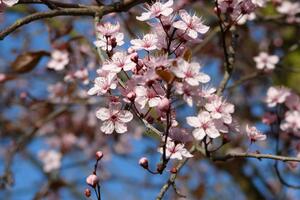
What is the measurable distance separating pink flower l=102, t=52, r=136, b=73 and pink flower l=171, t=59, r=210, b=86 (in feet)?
0.54

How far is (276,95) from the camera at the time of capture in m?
2.13

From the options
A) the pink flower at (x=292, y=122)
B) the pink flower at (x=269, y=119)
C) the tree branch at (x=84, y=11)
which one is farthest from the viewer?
the pink flower at (x=269, y=119)

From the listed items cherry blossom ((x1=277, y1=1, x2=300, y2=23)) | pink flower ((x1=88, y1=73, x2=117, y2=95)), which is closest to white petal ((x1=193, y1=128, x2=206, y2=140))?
pink flower ((x1=88, y1=73, x2=117, y2=95))

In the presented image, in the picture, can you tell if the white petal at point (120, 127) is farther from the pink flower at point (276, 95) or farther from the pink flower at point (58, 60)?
the pink flower at point (58, 60)

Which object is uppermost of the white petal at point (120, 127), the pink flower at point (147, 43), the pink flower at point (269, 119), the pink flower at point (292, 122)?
the pink flower at point (147, 43)

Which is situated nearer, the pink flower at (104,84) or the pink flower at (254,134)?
the pink flower at (104,84)

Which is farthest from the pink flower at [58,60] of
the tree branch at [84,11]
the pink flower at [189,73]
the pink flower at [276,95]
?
the pink flower at [189,73]

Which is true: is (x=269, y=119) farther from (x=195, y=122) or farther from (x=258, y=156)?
(x=195, y=122)

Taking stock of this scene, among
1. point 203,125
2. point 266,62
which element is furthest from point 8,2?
point 266,62

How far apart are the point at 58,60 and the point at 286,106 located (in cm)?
111

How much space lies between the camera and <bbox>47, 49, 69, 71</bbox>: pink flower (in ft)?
7.97

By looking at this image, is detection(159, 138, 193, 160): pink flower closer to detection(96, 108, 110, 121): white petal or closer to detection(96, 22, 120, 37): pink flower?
detection(96, 108, 110, 121): white petal

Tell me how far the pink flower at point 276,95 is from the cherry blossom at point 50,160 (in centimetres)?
221

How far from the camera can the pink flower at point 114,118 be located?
1.31m
